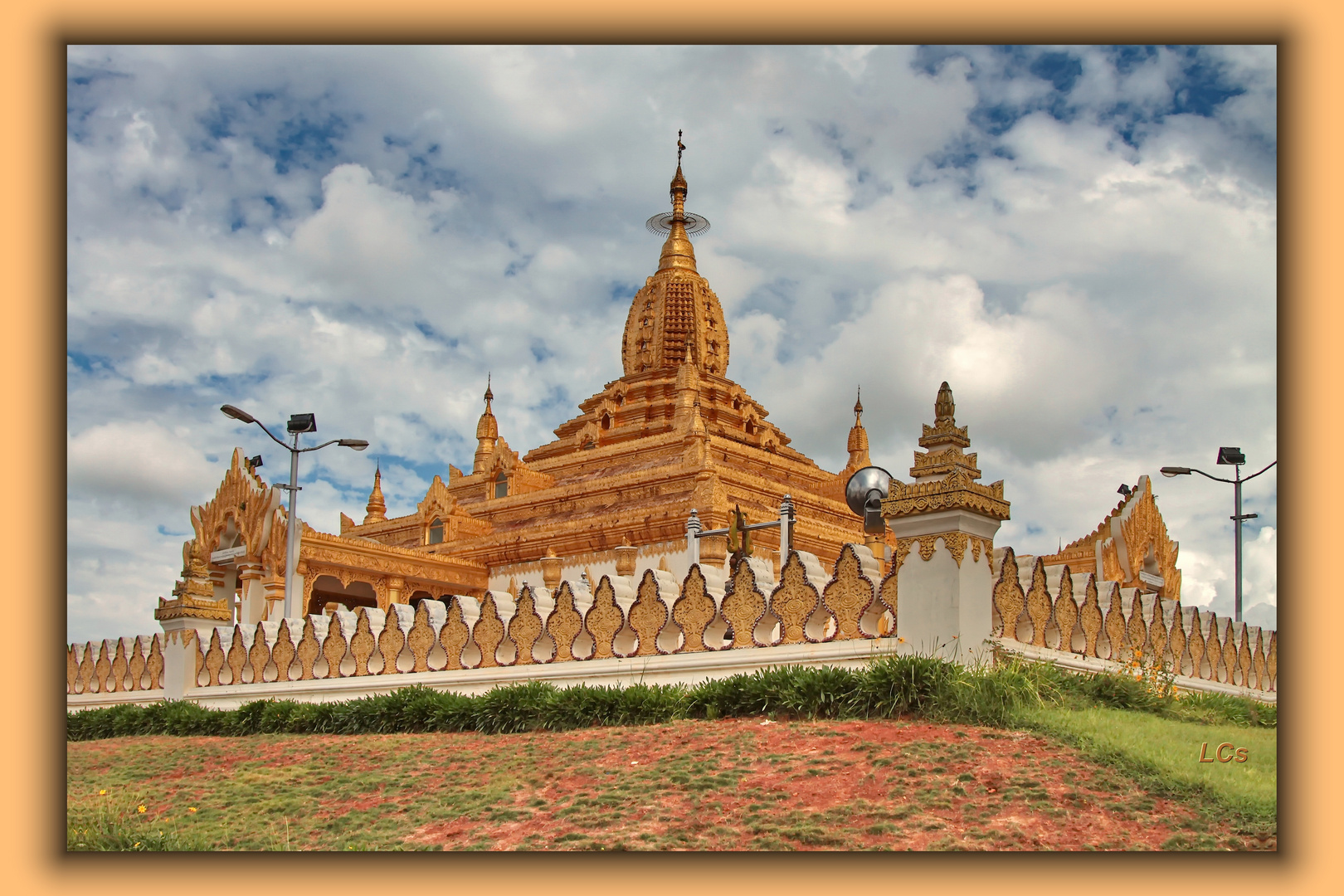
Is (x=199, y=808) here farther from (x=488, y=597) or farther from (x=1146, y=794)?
(x=1146, y=794)

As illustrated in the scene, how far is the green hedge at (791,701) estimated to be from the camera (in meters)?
9.34

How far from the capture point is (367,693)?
14898 millimetres

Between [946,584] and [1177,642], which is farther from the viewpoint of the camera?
[1177,642]

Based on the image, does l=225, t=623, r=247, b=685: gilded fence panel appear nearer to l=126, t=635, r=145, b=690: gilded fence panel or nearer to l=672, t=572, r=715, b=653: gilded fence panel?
l=126, t=635, r=145, b=690: gilded fence panel

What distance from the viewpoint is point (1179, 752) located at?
829 cm

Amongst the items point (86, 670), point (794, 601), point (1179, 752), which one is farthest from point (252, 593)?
point (1179, 752)

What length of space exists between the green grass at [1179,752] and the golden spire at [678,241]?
1223 inches

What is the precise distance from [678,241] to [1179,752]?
33409 mm

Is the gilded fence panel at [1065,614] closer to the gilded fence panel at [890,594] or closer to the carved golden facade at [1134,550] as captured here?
the gilded fence panel at [890,594]

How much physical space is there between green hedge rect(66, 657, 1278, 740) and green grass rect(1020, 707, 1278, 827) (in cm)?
32

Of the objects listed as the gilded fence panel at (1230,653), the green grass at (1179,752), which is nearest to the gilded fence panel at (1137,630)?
the gilded fence panel at (1230,653)

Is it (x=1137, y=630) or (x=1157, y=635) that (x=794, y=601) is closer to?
(x=1137, y=630)
